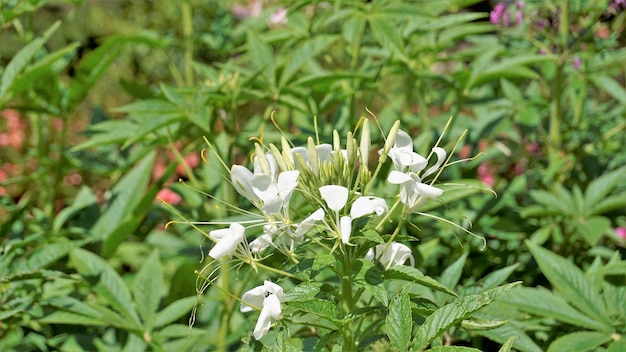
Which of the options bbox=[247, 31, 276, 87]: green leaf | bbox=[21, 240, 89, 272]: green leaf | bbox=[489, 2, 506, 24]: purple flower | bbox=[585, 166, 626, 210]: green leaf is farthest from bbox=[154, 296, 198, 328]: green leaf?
bbox=[489, 2, 506, 24]: purple flower

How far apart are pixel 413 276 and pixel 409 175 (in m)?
0.11

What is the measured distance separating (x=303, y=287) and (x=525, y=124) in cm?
124

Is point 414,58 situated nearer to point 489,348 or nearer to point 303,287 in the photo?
point 489,348

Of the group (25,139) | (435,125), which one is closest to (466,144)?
(435,125)

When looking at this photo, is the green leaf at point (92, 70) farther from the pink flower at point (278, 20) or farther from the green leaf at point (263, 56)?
the pink flower at point (278, 20)

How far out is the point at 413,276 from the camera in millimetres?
856

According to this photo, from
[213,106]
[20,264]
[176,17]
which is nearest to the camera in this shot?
[20,264]

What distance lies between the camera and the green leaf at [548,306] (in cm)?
120

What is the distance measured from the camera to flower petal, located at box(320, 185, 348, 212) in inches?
33.2

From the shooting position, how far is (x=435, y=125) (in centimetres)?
200

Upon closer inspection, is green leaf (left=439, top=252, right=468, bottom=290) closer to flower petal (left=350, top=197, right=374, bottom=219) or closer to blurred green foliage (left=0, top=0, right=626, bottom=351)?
blurred green foliage (left=0, top=0, right=626, bottom=351)

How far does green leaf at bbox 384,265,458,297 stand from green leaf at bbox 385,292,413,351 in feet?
0.07

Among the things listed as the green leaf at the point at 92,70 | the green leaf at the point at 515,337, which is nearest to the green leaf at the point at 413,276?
the green leaf at the point at 515,337

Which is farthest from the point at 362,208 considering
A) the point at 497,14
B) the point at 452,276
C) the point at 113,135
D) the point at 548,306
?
the point at 497,14
